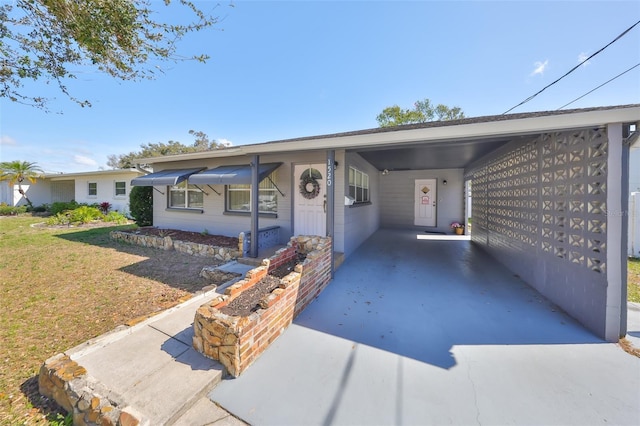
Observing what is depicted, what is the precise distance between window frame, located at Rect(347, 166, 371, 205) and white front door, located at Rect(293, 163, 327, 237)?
862 mm

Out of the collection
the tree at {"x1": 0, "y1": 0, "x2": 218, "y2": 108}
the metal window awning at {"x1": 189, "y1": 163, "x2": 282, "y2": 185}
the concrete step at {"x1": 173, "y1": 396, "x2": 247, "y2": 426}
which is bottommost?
the concrete step at {"x1": 173, "y1": 396, "x2": 247, "y2": 426}

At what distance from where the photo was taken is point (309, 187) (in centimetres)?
602

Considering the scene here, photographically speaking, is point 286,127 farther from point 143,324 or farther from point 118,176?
point 143,324

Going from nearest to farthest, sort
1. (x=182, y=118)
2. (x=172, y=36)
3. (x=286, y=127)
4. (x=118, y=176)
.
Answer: (x=172, y=36)
(x=182, y=118)
(x=286, y=127)
(x=118, y=176)

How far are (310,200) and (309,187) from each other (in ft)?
1.18

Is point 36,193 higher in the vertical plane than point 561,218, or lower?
higher

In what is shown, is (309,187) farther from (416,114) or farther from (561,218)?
(416,114)

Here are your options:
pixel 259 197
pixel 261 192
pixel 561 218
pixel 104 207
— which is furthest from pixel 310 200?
pixel 104 207

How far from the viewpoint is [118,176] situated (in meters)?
15.9

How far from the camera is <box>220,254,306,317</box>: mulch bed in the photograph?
2.78 m

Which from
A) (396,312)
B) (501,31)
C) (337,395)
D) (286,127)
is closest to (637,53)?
(501,31)

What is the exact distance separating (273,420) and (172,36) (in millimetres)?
6112

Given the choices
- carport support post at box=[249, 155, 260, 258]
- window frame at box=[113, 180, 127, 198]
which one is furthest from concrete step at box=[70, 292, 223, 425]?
window frame at box=[113, 180, 127, 198]

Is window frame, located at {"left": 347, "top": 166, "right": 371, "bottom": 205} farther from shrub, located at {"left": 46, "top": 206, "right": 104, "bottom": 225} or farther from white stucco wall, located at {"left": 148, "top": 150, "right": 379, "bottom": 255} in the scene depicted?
shrub, located at {"left": 46, "top": 206, "right": 104, "bottom": 225}
